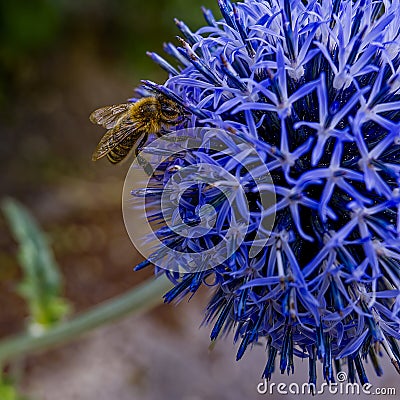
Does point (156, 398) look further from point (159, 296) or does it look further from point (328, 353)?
point (328, 353)

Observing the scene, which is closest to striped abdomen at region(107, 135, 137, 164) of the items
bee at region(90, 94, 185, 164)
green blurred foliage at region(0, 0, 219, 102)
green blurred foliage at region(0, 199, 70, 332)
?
bee at region(90, 94, 185, 164)

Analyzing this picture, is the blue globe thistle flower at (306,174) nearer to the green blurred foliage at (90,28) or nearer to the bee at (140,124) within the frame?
the bee at (140,124)

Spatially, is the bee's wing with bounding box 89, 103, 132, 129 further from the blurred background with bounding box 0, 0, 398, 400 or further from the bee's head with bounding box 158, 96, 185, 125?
the blurred background with bounding box 0, 0, 398, 400

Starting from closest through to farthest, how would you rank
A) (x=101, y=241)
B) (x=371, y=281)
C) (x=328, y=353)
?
(x=371, y=281) → (x=328, y=353) → (x=101, y=241)

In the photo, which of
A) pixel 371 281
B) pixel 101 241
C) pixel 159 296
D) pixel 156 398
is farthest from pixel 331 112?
pixel 101 241

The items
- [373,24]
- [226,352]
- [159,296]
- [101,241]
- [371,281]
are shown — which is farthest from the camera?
[101,241]

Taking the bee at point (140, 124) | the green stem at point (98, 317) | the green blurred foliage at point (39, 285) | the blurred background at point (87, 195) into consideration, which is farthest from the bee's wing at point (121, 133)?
the blurred background at point (87, 195)
